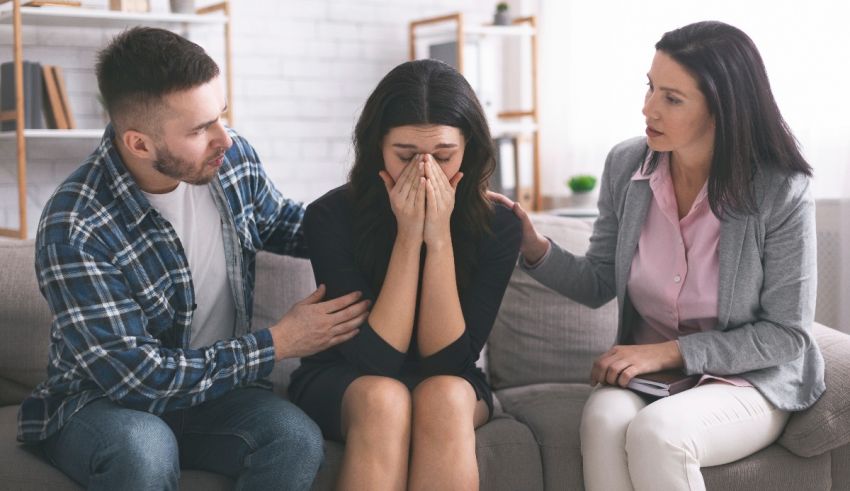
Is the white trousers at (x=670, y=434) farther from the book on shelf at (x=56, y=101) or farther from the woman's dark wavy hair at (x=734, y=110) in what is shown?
the book on shelf at (x=56, y=101)

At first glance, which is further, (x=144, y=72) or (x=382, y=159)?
(x=382, y=159)

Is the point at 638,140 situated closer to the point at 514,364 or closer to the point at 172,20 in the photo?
the point at 514,364

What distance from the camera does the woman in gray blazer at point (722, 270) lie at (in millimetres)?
1917

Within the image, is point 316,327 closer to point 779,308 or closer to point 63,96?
point 779,308

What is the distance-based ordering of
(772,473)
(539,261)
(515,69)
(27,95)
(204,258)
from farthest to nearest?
(515,69), (27,95), (539,261), (204,258), (772,473)

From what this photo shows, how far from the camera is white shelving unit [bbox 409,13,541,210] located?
4.08 meters

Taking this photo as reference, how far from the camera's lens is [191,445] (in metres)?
1.93

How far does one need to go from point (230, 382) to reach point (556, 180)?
8.62 feet

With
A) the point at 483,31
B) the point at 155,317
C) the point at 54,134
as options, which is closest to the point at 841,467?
the point at 155,317

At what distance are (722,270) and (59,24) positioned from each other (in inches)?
103

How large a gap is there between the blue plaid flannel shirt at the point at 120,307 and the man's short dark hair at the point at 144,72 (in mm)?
98

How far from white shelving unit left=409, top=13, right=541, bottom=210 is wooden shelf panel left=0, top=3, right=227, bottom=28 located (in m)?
0.95

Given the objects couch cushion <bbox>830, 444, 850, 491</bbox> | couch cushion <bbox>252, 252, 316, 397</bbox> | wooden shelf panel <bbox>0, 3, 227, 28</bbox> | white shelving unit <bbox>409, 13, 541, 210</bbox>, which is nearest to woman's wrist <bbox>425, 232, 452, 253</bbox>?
couch cushion <bbox>252, 252, 316, 397</bbox>

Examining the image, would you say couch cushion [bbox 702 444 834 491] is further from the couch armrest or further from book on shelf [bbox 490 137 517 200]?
book on shelf [bbox 490 137 517 200]
